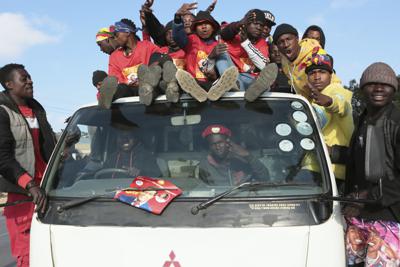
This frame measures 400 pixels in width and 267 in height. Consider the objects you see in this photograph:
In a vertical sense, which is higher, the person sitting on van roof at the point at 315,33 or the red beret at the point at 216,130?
the person sitting on van roof at the point at 315,33

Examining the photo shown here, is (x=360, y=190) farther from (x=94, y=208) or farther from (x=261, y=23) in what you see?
(x=261, y=23)

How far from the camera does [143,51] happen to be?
468 cm

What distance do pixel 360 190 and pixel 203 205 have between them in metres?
1.11

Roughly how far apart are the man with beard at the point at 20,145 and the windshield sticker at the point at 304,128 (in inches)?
72.9

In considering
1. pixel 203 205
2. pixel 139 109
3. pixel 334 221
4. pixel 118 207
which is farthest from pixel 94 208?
pixel 334 221

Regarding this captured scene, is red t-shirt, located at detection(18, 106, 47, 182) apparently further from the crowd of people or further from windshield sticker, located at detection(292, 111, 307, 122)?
windshield sticker, located at detection(292, 111, 307, 122)

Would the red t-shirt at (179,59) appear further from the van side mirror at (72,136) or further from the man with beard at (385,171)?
the man with beard at (385,171)

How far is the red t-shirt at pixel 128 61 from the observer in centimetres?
456

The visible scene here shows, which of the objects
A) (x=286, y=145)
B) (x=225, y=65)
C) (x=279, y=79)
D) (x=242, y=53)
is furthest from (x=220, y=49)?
(x=286, y=145)

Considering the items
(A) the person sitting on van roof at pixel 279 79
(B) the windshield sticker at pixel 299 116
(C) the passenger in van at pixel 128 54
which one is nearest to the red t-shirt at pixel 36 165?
(C) the passenger in van at pixel 128 54

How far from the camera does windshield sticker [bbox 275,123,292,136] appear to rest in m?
3.04

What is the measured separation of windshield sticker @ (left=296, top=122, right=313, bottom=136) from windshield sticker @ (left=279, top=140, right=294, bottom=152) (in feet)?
0.41

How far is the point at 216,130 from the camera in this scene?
3.05m

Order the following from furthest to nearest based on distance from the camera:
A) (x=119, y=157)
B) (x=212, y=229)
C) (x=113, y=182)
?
(x=119, y=157)
(x=113, y=182)
(x=212, y=229)
